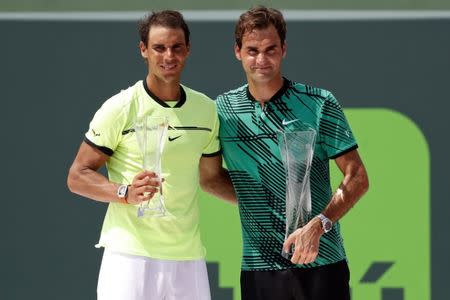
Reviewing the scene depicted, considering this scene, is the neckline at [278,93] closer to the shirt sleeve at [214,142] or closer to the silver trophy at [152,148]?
the shirt sleeve at [214,142]

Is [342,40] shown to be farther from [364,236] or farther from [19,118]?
[19,118]

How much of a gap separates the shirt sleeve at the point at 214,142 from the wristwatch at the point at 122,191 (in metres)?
0.43

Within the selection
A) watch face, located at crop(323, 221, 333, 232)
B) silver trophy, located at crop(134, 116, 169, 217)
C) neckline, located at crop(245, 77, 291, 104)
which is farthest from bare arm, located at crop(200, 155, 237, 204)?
watch face, located at crop(323, 221, 333, 232)

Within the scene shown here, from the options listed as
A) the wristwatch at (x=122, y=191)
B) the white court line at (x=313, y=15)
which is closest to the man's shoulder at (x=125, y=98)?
the wristwatch at (x=122, y=191)

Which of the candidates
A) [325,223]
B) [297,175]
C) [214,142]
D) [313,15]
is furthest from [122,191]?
[313,15]

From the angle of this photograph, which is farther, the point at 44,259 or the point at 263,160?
the point at 44,259

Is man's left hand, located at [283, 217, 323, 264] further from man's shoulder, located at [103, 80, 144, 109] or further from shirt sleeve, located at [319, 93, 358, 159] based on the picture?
man's shoulder, located at [103, 80, 144, 109]

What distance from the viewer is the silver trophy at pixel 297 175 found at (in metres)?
3.50

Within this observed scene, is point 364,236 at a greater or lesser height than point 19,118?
A: lesser

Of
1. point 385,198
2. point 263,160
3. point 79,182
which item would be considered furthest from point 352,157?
point 385,198

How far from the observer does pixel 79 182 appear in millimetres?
3607

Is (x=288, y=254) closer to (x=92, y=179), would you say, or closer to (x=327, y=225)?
(x=327, y=225)

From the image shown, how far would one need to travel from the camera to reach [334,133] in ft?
12.0

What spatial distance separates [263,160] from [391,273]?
1901 mm
